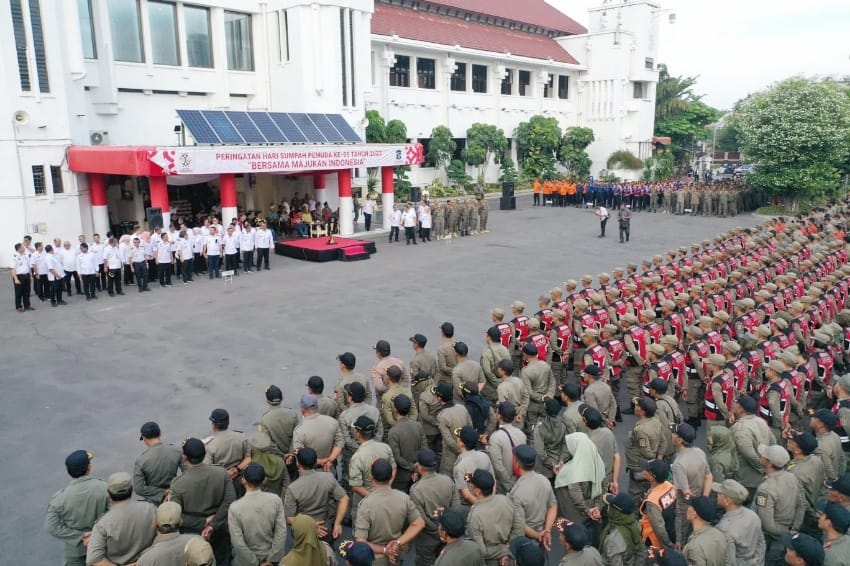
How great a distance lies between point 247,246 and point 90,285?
411 cm

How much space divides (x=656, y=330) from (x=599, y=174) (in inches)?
1414

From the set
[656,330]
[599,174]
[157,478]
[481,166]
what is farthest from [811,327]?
[599,174]

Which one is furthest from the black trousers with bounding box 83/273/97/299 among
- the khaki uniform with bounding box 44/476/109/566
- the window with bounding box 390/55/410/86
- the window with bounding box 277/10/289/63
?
the window with bounding box 390/55/410/86

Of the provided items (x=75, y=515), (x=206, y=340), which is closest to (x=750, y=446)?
(x=75, y=515)

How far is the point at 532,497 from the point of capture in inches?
193

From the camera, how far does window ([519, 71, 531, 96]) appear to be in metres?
40.3

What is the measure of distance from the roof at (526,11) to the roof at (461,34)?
0.77 metres

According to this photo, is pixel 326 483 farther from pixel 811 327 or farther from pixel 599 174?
pixel 599 174

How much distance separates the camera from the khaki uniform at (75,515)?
479 centimetres

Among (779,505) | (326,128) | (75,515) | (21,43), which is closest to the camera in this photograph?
(75,515)

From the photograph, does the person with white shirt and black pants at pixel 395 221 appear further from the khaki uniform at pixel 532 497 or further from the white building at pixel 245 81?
the khaki uniform at pixel 532 497

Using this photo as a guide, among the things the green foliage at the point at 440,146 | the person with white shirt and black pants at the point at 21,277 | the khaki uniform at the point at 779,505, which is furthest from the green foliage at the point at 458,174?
the khaki uniform at the point at 779,505

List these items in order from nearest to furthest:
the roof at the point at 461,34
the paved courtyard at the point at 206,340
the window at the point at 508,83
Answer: the paved courtyard at the point at 206,340, the roof at the point at 461,34, the window at the point at 508,83

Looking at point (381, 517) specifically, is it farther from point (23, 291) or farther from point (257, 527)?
point (23, 291)
